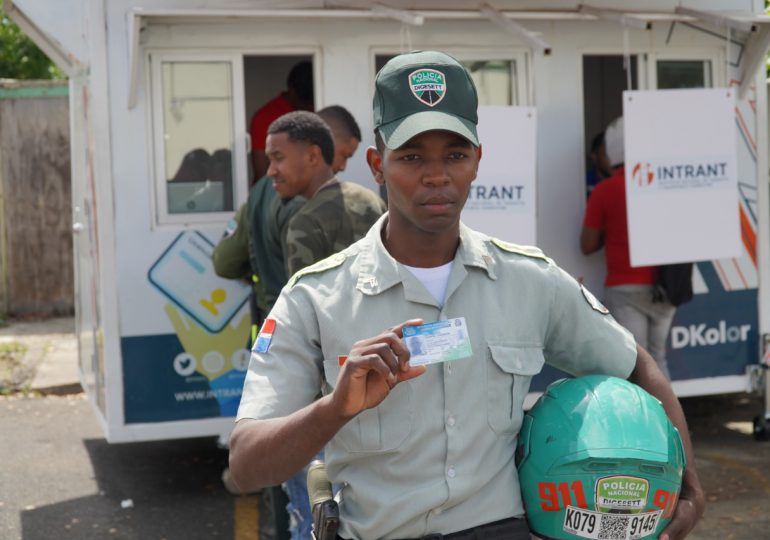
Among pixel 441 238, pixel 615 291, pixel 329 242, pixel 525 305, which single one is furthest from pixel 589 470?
pixel 615 291

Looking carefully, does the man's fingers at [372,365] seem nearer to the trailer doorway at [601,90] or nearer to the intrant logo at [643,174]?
the intrant logo at [643,174]

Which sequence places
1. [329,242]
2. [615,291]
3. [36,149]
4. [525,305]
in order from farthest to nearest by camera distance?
1. [36,149]
2. [615,291]
3. [329,242]
4. [525,305]

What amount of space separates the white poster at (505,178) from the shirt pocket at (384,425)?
3.92 meters

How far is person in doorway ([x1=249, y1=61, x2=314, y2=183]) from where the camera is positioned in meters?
7.49

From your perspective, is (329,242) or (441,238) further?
(329,242)

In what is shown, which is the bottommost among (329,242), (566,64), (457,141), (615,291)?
(615,291)

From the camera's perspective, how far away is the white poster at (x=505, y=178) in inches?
237

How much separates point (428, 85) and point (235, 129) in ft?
13.7

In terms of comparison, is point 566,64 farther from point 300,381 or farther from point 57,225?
point 57,225

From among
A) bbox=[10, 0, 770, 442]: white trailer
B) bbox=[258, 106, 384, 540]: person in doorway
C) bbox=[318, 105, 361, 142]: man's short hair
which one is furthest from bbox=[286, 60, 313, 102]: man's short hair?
bbox=[258, 106, 384, 540]: person in doorway

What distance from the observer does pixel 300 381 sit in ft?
7.00

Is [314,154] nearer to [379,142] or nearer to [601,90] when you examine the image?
[379,142]

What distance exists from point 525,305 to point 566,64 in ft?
15.0

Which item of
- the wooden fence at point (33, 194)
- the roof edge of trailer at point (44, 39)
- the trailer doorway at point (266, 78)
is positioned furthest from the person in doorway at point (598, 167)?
the wooden fence at point (33, 194)
